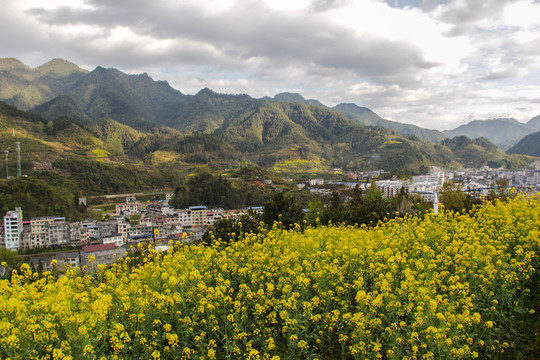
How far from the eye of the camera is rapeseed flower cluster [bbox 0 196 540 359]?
12.3 ft

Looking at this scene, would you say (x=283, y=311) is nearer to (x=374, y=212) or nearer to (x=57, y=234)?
(x=374, y=212)

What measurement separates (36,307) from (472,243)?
7.19m

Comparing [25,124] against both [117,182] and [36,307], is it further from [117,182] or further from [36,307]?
[36,307]

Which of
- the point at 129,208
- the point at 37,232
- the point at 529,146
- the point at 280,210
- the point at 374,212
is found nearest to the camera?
the point at 280,210

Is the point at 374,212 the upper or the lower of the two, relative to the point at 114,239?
upper

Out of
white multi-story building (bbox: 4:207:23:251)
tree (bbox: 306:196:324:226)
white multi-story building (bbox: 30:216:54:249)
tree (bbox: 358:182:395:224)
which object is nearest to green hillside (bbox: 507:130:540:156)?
tree (bbox: 306:196:324:226)

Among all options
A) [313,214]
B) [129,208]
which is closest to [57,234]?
[129,208]

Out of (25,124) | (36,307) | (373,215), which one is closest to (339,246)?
(36,307)

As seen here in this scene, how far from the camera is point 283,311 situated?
3957 millimetres

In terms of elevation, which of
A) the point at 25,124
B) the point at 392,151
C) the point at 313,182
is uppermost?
the point at 25,124

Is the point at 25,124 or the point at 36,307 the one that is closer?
the point at 36,307

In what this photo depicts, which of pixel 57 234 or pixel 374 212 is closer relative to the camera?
pixel 374 212

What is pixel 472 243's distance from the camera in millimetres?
6332

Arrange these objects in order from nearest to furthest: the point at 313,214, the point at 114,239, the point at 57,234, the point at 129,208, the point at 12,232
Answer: the point at 313,214
the point at 114,239
the point at 12,232
the point at 57,234
the point at 129,208
